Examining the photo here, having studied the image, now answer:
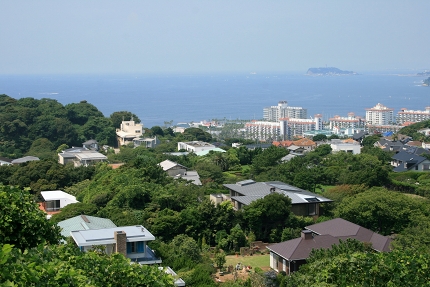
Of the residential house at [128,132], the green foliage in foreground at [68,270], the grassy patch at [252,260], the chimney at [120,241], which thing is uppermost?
the green foliage in foreground at [68,270]

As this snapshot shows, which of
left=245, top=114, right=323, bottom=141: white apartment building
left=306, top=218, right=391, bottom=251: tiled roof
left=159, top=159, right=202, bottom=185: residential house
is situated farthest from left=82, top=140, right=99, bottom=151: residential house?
left=245, top=114, right=323, bottom=141: white apartment building

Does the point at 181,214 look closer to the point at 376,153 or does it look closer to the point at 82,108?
the point at 376,153

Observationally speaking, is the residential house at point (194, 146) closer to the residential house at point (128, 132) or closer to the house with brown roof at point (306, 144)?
the residential house at point (128, 132)

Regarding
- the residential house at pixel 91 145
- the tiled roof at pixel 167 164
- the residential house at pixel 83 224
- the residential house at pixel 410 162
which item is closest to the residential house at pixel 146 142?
the residential house at pixel 91 145

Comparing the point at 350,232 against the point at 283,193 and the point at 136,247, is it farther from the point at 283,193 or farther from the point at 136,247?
the point at 136,247

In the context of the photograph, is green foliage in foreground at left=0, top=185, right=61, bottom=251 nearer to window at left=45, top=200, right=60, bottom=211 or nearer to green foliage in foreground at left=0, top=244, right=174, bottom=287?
green foliage in foreground at left=0, top=244, right=174, bottom=287

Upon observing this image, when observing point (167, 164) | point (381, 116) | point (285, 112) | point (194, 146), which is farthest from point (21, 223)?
point (285, 112)

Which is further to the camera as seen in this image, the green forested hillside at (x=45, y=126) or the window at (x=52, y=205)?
the green forested hillside at (x=45, y=126)
